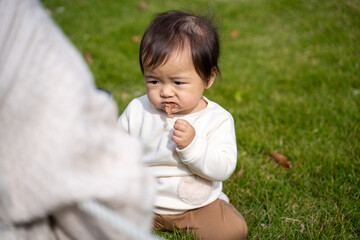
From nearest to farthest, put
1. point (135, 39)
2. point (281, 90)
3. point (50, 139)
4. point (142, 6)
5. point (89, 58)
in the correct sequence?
point (50, 139) < point (281, 90) < point (89, 58) < point (135, 39) < point (142, 6)

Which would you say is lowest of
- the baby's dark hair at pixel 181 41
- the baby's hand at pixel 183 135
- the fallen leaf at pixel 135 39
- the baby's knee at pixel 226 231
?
the fallen leaf at pixel 135 39

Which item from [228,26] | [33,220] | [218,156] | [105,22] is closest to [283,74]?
[228,26]

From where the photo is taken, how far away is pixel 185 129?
1572 millimetres

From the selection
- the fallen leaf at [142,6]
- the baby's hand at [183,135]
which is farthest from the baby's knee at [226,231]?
the fallen leaf at [142,6]

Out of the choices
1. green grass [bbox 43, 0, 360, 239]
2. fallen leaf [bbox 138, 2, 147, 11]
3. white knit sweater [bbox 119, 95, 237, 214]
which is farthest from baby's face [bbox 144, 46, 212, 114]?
fallen leaf [bbox 138, 2, 147, 11]

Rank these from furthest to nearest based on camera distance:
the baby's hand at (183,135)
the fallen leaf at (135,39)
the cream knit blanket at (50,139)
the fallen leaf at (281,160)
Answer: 1. the fallen leaf at (135,39)
2. the fallen leaf at (281,160)
3. the baby's hand at (183,135)
4. the cream knit blanket at (50,139)

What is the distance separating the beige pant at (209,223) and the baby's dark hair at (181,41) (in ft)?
2.41

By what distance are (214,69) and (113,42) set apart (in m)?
3.25

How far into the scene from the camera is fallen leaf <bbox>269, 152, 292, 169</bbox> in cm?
243

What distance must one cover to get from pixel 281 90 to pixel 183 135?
2.32 metres

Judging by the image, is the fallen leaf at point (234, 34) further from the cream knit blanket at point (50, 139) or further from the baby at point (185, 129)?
the cream knit blanket at point (50, 139)

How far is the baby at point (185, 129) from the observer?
1.63 metres

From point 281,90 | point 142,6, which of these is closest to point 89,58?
point 142,6

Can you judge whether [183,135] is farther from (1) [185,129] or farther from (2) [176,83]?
(2) [176,83]
